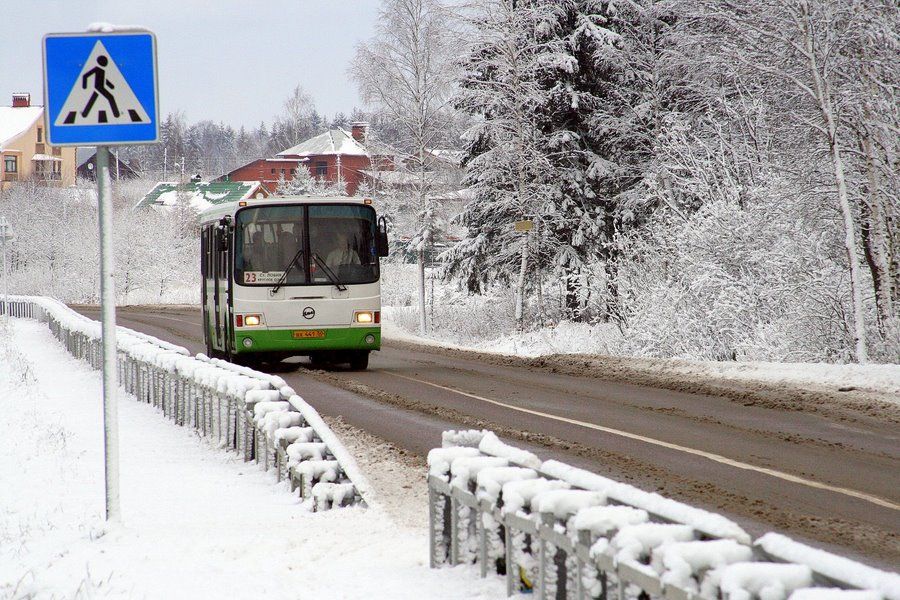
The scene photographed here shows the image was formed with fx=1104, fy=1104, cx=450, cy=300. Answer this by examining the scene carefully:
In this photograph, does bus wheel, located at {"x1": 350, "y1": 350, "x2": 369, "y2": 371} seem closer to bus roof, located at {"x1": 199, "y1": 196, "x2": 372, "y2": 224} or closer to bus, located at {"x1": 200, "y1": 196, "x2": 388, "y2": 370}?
bus, located at {"x1": 200, "y1": 196, "x2": 388, "y2": 370}

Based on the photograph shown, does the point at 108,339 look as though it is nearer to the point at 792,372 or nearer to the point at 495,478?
the point at 495,478

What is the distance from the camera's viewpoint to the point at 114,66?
705 cm

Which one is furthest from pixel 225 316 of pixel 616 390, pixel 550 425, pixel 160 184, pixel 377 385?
pixel 160 184

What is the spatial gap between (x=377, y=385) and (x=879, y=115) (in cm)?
872

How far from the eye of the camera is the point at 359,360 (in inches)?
794

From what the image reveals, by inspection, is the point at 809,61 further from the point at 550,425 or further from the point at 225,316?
the point at 225,316

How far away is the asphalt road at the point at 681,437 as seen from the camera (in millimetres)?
7160

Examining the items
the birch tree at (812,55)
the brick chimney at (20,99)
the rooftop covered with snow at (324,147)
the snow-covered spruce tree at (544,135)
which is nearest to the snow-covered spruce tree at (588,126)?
the snow-covered spruce tree at (544,135)

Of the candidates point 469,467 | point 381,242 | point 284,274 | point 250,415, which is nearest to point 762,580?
point 469,467

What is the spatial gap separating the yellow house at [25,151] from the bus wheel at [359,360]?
296 ft

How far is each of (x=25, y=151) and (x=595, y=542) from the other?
113952mm

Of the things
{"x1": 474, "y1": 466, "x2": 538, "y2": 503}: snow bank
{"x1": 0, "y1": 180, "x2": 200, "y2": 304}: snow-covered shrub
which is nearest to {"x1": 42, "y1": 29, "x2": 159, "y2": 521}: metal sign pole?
{"x1": 474, "y1": 466, "x2": 538, "y2": 503}: snow bank

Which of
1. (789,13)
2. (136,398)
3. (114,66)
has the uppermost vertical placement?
(789,13)

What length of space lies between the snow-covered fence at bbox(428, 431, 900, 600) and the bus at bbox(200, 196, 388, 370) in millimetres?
12813
